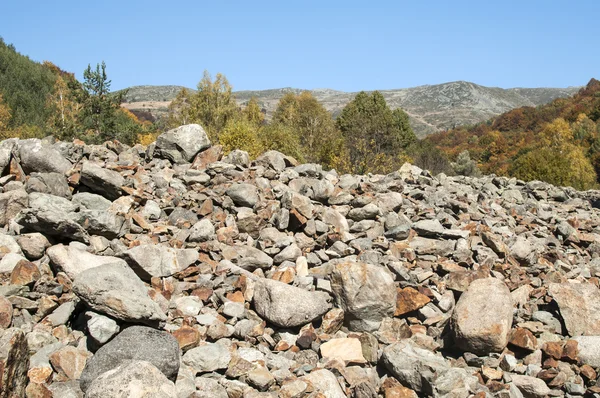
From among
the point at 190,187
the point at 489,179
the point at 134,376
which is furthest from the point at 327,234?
the point at 489,179

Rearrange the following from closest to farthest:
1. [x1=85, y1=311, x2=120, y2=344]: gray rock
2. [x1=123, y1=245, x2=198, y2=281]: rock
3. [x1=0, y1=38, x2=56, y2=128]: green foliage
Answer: [x1=85, y1=311, x2=120, y2=344]: gray rock
[x1=123, y1=245, x2=198, y2=281]: rock
[x1=0, y1=38, x2=56, y2=128]: green foliage

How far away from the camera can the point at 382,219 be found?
28.1 ft

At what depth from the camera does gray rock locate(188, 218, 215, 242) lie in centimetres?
722

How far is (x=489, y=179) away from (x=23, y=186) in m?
12.0

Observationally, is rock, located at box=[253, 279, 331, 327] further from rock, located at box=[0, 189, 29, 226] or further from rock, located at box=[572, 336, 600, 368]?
rock, located at box=[0, 189, 29, 226]

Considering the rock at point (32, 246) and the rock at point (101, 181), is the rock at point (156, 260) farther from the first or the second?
the rock at point (101, 181)

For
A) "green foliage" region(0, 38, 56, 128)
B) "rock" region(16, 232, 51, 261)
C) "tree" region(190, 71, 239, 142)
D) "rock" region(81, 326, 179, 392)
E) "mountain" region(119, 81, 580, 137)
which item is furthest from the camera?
"mountain" region(119, 81, 580, 137)

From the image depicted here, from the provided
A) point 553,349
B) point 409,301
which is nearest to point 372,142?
point 409,301

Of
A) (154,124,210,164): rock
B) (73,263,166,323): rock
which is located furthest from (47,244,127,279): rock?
(154,124,210,164): rock

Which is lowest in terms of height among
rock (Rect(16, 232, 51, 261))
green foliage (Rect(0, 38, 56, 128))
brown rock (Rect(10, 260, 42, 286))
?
brown rock (Rect(10, 260, 42, 286))

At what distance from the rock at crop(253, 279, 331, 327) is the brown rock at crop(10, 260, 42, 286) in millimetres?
2636

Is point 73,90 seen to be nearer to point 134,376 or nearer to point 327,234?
point 327,234

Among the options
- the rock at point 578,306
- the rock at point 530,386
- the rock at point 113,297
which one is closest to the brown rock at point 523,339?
the rock at point 530,386

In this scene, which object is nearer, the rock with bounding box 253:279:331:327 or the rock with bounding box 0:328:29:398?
the rock with bounding box 0:328:29:398
